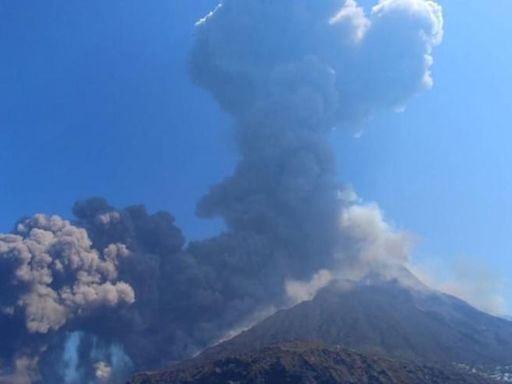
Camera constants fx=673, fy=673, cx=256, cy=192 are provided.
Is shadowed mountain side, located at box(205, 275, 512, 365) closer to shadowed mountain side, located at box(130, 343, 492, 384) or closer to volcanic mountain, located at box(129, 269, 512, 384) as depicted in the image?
volcanic mountain, located at box(129, 269, 512, 384)

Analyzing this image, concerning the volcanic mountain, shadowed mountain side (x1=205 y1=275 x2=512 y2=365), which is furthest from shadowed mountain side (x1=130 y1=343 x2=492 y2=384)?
shadowed mountain side (x1=205 y1=275 x2=512 y2=365)

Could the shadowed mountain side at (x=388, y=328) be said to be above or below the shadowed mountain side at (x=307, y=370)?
above

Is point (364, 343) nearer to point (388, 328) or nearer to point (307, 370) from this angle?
point (388, 328)

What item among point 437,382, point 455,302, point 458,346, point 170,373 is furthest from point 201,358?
point 455,302

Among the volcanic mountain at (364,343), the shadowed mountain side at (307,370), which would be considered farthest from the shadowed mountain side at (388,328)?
the shadowed mountain side at (307,370)

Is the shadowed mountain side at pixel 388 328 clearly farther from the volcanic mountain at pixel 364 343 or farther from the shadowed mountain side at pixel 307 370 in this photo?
the shadowed mountain side at pixel 307 370

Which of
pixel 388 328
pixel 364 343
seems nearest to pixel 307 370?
pixel 364 343

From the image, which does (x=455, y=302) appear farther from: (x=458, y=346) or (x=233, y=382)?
(x=233, y=382)
